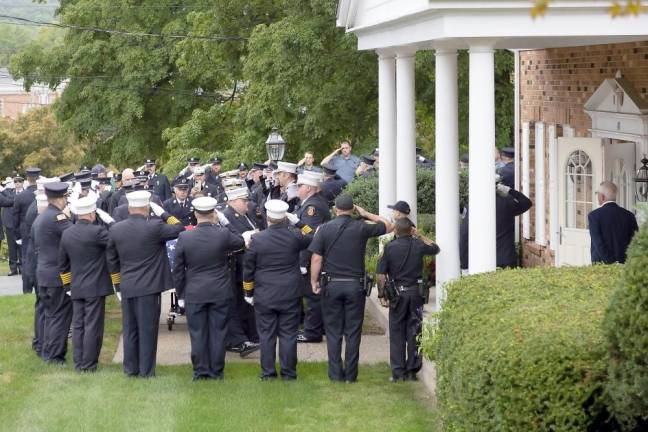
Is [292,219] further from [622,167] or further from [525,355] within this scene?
[525,355]

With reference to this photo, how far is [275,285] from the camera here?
11547mm

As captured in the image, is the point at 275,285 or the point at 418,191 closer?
the point at 275,285

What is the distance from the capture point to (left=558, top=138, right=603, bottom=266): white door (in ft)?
47.5

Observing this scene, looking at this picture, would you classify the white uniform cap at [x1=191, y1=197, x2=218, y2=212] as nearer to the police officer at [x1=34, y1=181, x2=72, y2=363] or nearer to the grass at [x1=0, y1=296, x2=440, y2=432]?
the grass at [x1=0, y1=296, x2=440, y2=432]

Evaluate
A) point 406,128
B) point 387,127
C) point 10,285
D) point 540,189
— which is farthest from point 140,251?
point 10,285

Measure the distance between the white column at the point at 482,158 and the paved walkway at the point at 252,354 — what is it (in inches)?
96.8

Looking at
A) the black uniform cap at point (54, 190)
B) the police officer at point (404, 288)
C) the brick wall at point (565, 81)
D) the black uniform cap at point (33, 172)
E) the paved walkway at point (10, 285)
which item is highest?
the brick wall at point (565, 81)

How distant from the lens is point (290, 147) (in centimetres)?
2916

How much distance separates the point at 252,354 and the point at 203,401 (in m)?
2.55

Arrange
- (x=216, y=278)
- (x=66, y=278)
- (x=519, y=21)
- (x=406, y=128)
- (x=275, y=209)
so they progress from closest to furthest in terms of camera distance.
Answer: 1. (x=519, y=21)
2. (x=275, y=209)
3. (x=216, y=278)
4. (x=66, y=278)
5. (x=406, y=128)

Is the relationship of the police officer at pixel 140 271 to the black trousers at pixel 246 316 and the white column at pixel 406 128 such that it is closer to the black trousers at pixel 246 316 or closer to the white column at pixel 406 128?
the black trousers at pixel 246 316

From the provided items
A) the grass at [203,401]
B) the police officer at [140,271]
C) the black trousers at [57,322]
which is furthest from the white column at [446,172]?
the black trousers at [57,322]

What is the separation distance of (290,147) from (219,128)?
297 inches

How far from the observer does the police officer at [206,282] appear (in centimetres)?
1154
